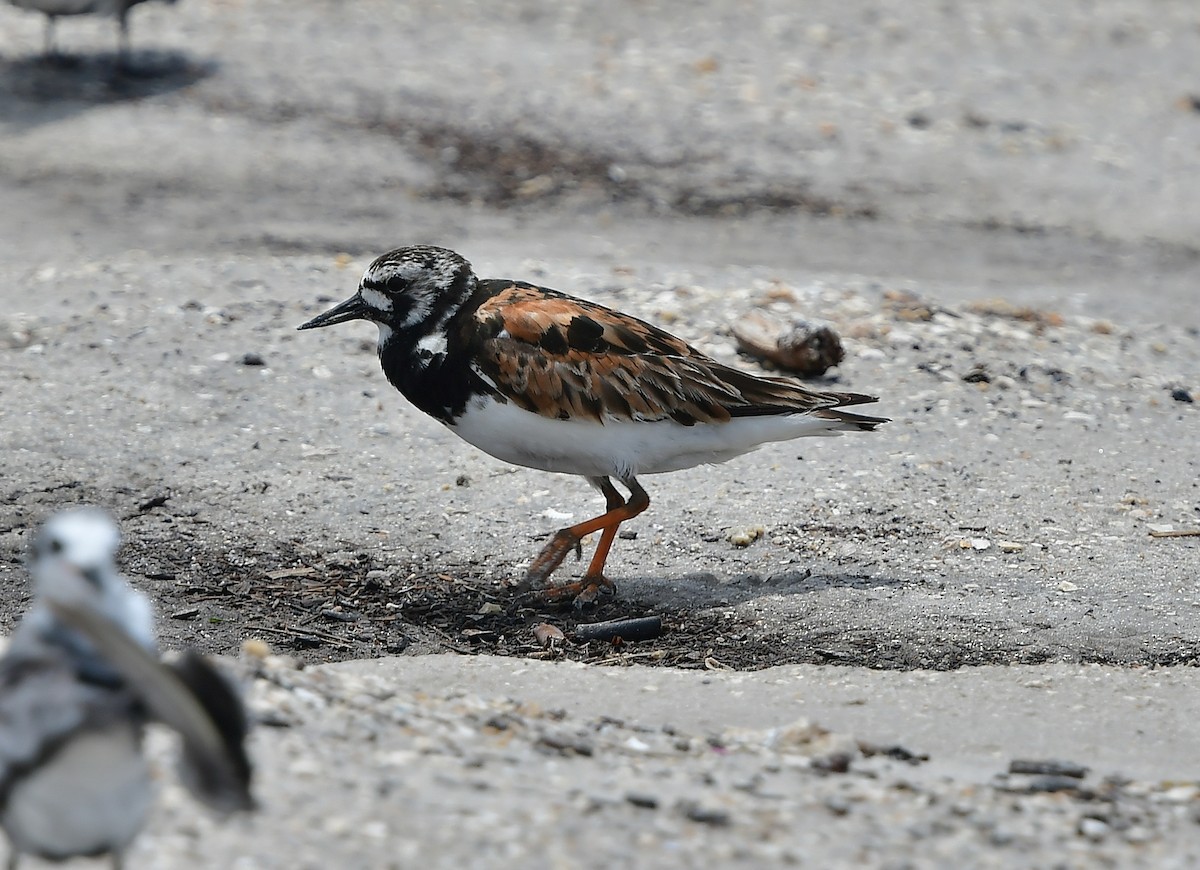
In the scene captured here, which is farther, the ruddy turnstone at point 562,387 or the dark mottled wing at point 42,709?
the ruddy turnstone at point 562,387

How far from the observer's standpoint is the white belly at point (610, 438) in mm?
6324

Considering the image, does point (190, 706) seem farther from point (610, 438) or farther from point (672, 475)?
point (672, 475)

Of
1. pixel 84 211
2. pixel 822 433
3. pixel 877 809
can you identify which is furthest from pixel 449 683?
pixel 84 211

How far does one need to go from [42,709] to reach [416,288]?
3.58m

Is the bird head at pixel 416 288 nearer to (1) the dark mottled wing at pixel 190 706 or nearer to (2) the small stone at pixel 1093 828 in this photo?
(2) the small stone at pixel 1093 828

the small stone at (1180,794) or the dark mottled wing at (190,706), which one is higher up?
the dark mottled wing at (190,706)

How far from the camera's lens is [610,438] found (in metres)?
6.39

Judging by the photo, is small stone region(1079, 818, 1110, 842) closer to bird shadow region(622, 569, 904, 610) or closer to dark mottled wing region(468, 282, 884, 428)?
bird shadow region(622, 569, 904, 610)

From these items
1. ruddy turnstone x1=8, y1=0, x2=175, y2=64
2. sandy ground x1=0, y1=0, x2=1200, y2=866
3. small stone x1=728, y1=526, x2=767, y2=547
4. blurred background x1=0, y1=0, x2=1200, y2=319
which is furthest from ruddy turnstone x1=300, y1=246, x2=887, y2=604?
ruddy turnstone x1=8, y1=0, x2=175, y2=64

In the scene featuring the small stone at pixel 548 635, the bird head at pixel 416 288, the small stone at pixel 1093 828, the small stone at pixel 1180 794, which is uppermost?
the bird head at pixel 416 288

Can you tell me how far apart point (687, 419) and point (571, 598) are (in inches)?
36.4

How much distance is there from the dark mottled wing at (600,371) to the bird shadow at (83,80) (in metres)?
9.22

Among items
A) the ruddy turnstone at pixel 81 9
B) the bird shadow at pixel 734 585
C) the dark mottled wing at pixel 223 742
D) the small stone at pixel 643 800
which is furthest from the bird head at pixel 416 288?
the ruddy turnstone at pixel 81 9

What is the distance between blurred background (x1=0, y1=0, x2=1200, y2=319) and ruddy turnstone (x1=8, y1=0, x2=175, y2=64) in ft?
0.98
